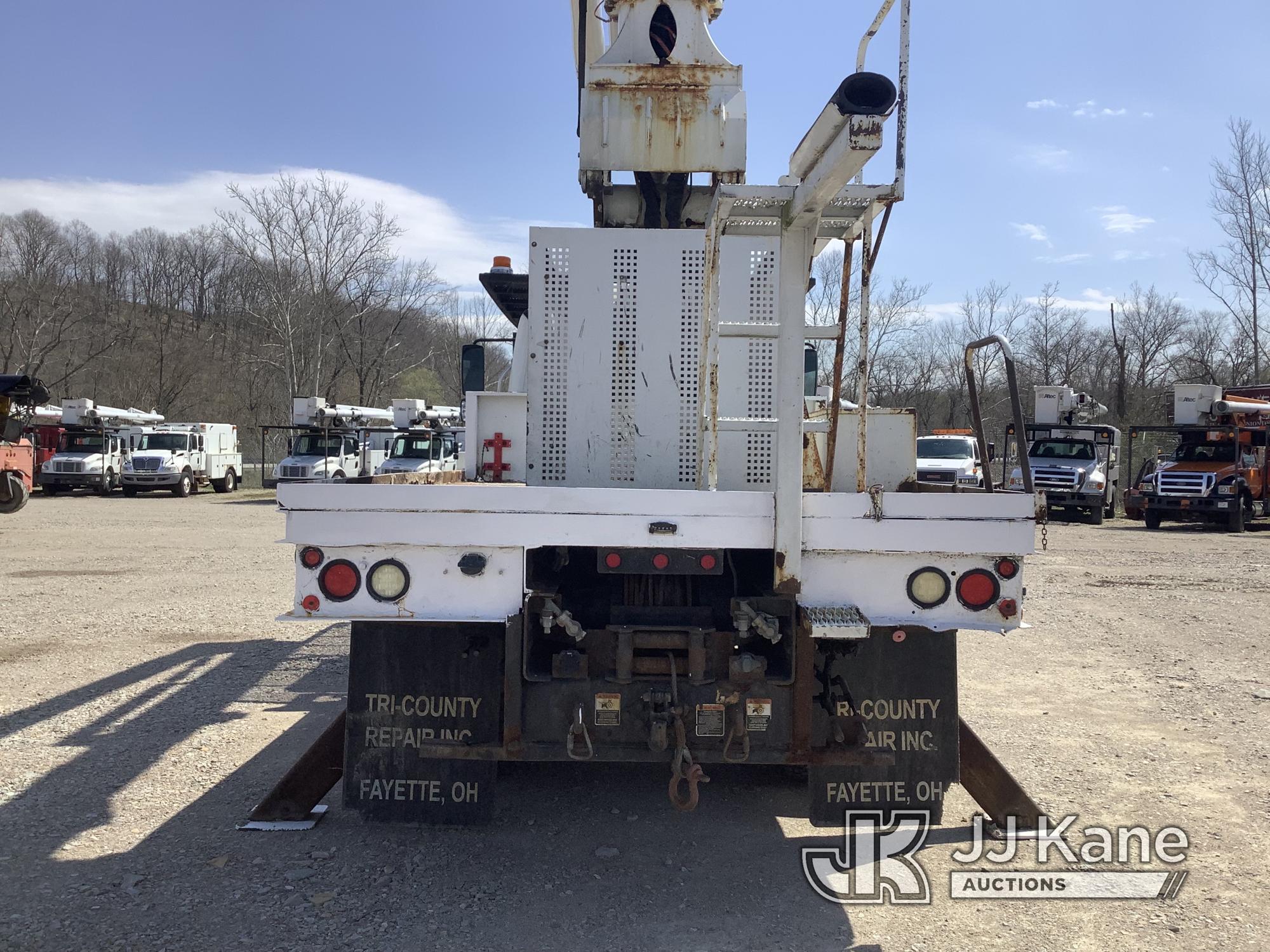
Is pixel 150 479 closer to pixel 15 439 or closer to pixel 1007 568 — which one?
pixel 15 439

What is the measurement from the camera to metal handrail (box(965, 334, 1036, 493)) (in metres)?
3.38

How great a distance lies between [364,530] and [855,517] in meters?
1.80

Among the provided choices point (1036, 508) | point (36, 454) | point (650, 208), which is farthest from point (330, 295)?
point (1036, 508)

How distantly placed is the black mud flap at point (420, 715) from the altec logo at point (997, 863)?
4.99 feet

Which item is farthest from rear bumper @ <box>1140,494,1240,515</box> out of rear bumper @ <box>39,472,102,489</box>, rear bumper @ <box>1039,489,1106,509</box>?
rear bumper @ <box>39,472,102,489</box>

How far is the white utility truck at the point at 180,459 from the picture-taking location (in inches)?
1129

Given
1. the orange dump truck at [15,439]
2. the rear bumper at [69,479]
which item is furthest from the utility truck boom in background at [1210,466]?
the rear bumper at [69,479]

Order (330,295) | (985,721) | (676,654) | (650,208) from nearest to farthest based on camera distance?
(676,654), (650,208), (985,721), (330,295)

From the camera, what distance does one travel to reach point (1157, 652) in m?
8.23

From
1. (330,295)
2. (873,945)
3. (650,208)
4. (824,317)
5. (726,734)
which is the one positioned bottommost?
(873,945)

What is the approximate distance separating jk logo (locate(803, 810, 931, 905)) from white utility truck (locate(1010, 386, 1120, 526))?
20073 millimetres

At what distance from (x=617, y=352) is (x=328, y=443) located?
24635 mm

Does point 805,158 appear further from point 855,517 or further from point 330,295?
point 330,295

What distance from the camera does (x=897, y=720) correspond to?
3758mm
